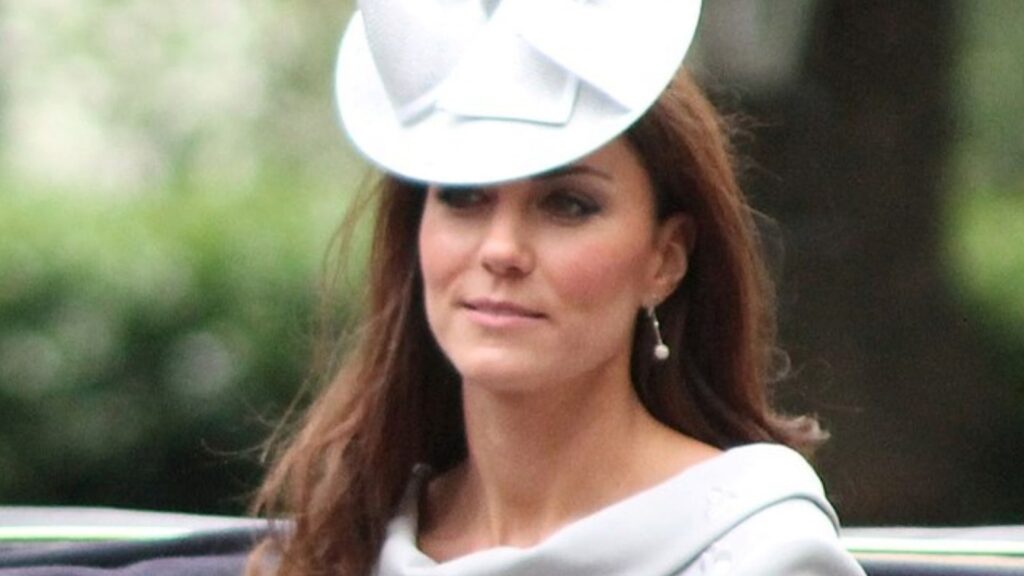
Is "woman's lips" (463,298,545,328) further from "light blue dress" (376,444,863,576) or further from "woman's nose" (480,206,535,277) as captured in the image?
"light blue dress" (376,444,863,576)

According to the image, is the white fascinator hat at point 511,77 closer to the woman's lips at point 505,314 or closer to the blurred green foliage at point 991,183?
the woman's lips at point 505,314

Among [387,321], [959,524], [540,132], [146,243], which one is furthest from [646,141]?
[146,243]

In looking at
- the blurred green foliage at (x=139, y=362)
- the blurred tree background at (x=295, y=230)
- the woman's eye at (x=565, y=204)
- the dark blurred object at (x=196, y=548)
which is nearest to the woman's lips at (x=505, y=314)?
the woman's eye at (x=565, y=204)

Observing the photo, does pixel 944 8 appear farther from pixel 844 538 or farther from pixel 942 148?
pixel 844 538

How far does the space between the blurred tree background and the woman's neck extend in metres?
2.20

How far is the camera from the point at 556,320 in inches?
122

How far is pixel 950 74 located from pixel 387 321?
327cm

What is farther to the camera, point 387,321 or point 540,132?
point 387,321

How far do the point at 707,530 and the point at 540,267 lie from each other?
0.34m

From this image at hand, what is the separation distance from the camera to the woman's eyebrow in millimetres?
3100

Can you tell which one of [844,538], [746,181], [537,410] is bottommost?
[746,181]

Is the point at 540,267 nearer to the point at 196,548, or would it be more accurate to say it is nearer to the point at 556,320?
the point at 556,320

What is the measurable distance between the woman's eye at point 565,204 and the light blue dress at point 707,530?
330 mm

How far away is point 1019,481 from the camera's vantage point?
23.3 feet
